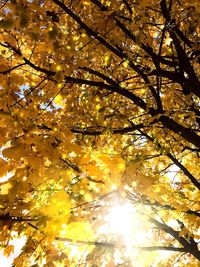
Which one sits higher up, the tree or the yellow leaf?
the tree

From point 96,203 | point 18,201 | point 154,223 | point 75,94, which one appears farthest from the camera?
point 154,223

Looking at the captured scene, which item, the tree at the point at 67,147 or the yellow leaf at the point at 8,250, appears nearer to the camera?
the tree at the point at 67,147

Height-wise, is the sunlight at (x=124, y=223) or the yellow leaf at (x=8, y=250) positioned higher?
the sunlight at (x=124, y=223)

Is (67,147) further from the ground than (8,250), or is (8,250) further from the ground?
(67,147)

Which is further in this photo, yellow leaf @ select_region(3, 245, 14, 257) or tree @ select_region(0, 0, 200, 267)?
yellow leaf @ select_region(3, 245, 14, 257)

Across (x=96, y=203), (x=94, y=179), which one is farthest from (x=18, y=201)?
(x=96, y=203)

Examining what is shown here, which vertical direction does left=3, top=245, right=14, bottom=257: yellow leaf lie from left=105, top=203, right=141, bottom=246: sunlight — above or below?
below

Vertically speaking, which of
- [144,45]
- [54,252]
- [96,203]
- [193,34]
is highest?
[193,34]

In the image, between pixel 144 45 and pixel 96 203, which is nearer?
pixel 96 203

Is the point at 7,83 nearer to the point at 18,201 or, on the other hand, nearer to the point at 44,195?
the point at 18,201

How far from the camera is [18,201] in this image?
7.79 ft

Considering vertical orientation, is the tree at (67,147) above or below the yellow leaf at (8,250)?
above

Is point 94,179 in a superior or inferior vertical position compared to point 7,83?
inferior

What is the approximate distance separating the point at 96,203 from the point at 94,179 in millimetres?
Result: 467
